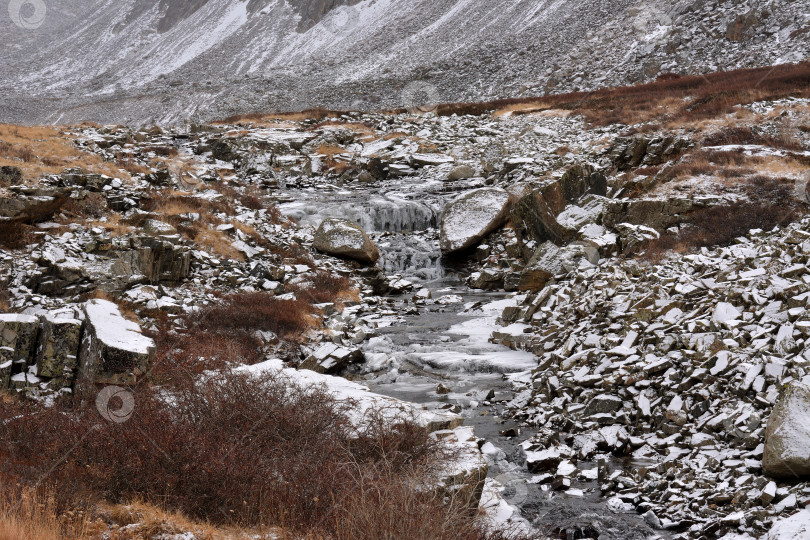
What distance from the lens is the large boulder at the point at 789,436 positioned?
4.97 meters

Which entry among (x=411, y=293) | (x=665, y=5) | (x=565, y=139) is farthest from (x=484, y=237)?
(x=665, y=5)

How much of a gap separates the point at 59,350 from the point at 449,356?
602cm

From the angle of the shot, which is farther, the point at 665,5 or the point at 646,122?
the point at 665,5

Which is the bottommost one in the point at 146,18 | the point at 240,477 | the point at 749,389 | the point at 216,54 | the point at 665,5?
the point at 749,389

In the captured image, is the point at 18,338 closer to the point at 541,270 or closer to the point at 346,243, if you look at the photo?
the point at 541,270

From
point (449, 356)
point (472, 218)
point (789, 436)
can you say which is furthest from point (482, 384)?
point (472, 218)

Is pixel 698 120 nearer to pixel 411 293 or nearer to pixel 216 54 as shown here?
pixel 411 293

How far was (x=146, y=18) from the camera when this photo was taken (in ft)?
271

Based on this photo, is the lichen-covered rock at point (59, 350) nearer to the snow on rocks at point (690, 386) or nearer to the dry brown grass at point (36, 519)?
the dry brown grass at point (36, 519)

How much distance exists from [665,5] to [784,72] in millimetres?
16855

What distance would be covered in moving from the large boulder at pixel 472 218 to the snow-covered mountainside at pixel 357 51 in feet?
66.9

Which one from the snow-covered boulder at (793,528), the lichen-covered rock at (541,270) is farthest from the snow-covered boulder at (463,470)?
the lichen-covered rock at (541,270)

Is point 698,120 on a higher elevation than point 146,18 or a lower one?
lower

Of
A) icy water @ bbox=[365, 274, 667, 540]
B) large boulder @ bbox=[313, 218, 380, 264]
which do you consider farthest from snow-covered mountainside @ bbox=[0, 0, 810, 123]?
icy water @ bbox=[365, 274, 667, 540]
